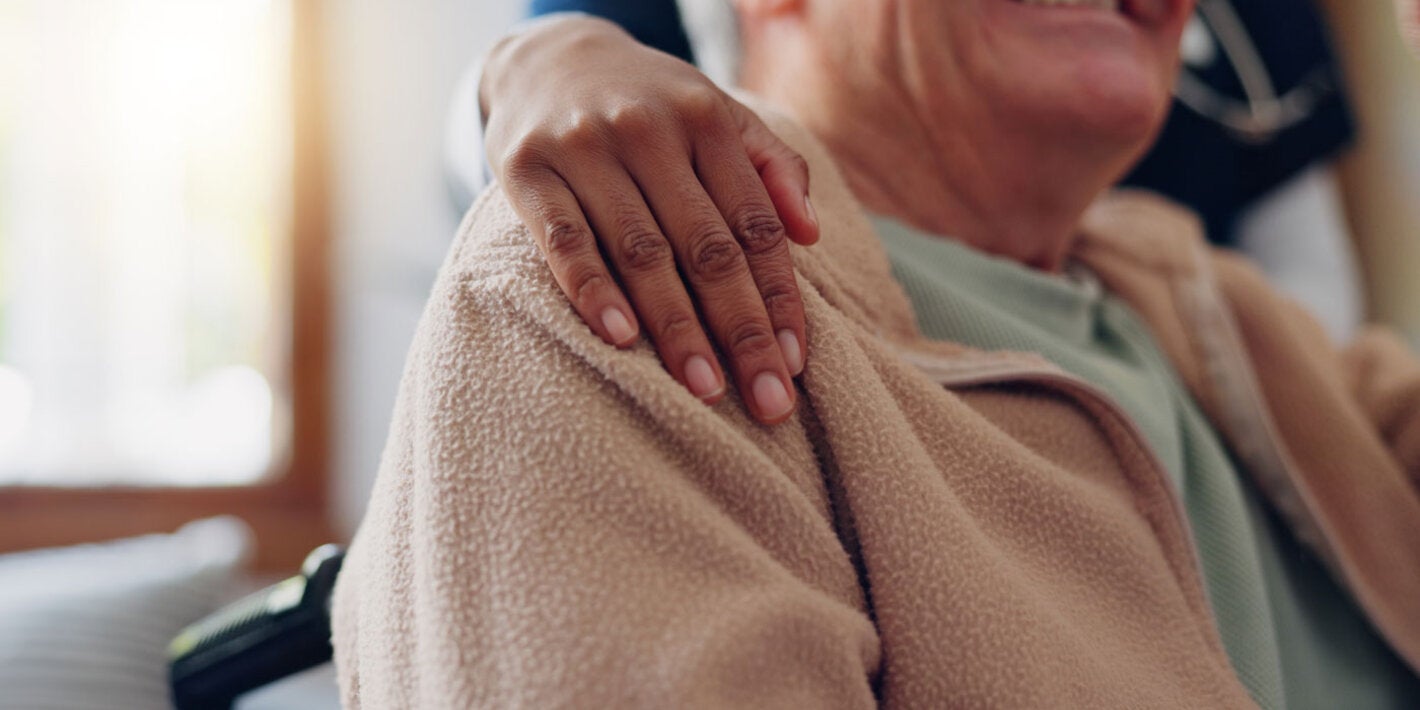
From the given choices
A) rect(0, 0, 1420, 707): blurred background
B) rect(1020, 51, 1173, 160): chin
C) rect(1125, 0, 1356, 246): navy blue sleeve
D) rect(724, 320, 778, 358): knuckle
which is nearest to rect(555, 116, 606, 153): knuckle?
rect(724, 320, 778, 358): knuckle

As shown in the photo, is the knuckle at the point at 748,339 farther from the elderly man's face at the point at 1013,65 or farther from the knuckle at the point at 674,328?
the elderly man's face at the point at 1013,65

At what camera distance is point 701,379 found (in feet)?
1.36

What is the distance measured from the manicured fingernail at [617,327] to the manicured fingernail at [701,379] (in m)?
0.03

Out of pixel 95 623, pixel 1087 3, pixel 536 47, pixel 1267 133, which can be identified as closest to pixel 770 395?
pixel 536 47

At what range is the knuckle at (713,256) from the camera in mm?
→ 426

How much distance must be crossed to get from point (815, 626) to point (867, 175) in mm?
436

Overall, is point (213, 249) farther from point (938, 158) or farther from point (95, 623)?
point (938, 158)

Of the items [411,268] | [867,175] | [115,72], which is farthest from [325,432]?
[867,175]

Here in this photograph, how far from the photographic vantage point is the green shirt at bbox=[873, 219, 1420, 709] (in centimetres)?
63

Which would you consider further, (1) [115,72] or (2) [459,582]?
(1) [115,72]

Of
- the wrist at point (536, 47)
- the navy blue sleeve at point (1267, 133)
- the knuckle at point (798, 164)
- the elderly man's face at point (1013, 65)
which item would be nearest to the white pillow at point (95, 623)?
the wrist at point (536, 47)

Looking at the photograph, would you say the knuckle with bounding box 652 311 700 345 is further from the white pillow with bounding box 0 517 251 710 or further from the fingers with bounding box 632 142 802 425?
the white pillow with bounding box 0 517 251 710

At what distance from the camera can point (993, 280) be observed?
0.72 meters

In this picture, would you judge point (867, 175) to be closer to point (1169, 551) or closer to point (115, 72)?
point (1169, 551)
